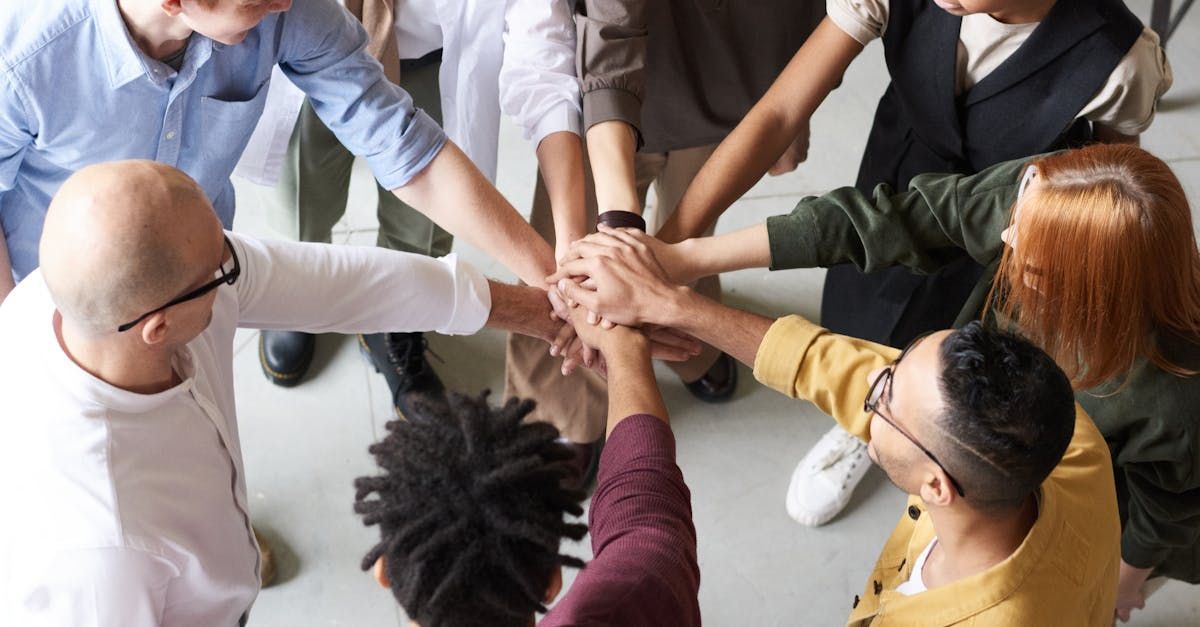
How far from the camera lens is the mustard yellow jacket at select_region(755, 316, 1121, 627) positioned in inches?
50.0

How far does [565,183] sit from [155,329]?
923 mm

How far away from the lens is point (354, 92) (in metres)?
1.78

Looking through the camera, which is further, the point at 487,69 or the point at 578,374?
the point at 578,374

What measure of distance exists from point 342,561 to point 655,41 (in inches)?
52.2

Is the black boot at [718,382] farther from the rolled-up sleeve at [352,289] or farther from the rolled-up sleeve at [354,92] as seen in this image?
the rolled-up sleeve at [354,92]

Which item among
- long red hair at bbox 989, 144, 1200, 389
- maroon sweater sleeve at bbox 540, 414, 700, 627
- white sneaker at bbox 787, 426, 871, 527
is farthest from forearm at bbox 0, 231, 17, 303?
white sneaker at bbox 787, 426, 871, 527

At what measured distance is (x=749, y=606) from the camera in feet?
7.72

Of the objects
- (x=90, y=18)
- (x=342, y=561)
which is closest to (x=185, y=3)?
(x=90, y=18)

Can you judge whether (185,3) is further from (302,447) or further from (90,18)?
(302,447)

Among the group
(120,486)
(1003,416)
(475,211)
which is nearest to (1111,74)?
→ (1003,416)

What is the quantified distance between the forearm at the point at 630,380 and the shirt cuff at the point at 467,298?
0.75 ft

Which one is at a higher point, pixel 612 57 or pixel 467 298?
pixel 612 57

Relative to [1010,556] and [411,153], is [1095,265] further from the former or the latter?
[411,153]

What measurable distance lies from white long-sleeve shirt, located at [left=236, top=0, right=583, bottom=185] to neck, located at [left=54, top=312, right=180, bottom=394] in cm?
91
